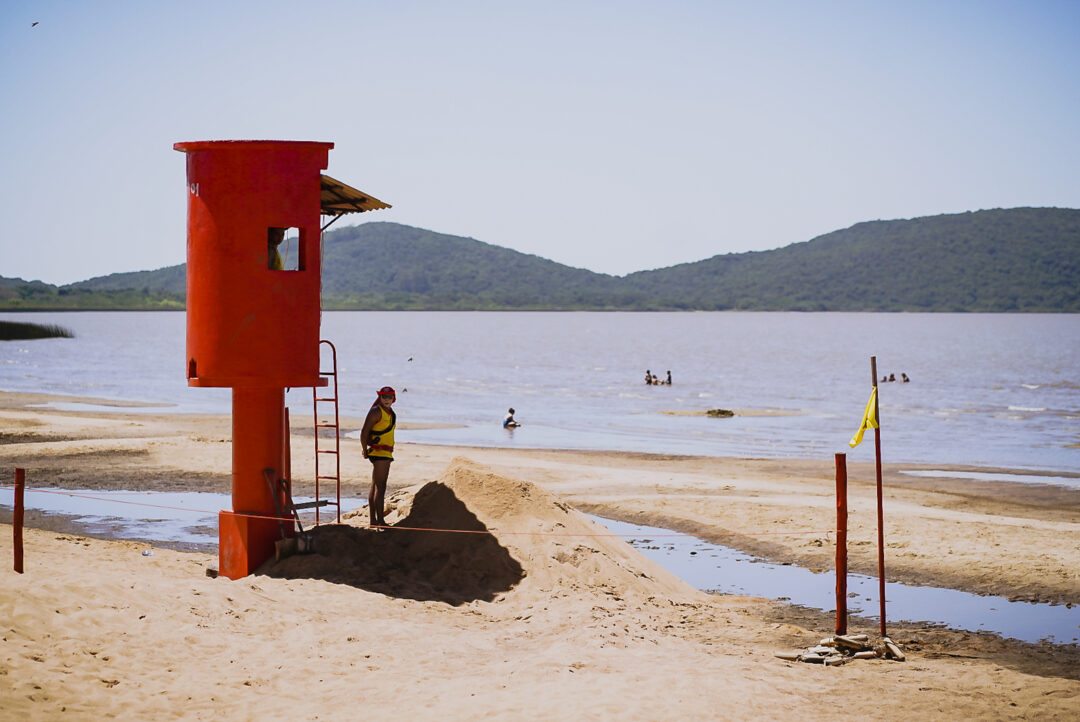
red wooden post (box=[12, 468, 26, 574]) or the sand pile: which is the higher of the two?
red wooden post (box=[12, 468, 26, 574])

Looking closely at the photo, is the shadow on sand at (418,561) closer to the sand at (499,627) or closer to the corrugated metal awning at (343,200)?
the sand at (499,627)

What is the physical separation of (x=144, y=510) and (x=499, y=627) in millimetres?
10682

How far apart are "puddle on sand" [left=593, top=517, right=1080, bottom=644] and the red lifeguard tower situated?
20.2ft

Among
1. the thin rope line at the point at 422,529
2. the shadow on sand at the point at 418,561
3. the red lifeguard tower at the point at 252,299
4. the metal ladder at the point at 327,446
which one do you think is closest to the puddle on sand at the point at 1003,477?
the thin rope line at the point at 422,529

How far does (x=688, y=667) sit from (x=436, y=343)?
130797 millimetres

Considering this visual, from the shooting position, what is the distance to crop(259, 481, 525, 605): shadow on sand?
46.9ft

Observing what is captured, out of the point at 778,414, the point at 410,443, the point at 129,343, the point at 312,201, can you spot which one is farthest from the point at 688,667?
the point at 129,343

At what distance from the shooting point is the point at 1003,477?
2916 cm

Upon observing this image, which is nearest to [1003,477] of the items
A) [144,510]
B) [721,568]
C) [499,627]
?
[721,568]

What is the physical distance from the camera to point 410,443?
3394cm

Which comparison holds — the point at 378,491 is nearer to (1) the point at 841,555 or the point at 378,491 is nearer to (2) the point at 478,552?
(2) the point at 478,552

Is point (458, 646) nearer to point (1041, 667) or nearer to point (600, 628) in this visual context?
point (600, 628)

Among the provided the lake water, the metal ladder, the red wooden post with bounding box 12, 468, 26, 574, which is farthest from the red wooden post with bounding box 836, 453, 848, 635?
the lake water

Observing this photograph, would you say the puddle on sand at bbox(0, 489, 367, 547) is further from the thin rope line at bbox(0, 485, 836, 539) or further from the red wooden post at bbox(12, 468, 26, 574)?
the red wooden post at bbox(12, 468, 26, 574)
